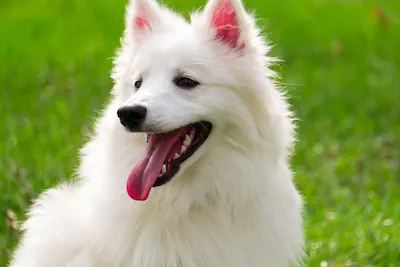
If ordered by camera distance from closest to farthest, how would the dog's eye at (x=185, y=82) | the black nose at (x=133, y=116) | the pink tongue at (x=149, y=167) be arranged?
1. the black nose at (x=133, y=116)
2. the pink tongue at (x=149, y=167)
3. the dog's eye at (x=185, y=82)

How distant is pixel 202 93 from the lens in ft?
12.3

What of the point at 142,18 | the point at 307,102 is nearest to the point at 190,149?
the point at 142,18

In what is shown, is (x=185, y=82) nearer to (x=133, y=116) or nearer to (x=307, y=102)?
(x=133, y=116)

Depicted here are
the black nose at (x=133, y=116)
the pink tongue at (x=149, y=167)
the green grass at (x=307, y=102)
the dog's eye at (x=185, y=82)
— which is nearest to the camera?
the black nose at (x=133, y=116)

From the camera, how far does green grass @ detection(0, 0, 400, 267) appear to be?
17.2 feet

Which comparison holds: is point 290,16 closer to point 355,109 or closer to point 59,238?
point 355,109

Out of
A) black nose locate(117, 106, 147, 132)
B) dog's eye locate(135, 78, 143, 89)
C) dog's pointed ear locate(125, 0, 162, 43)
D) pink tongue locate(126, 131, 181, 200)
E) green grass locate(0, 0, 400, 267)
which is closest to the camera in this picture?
black nose locate(117, 106, 147, 132)

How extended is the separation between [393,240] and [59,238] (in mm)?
2352

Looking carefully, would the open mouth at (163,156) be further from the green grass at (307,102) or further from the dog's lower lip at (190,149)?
the green grass at (307,102)

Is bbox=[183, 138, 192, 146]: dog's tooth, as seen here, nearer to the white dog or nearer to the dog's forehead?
the white dog

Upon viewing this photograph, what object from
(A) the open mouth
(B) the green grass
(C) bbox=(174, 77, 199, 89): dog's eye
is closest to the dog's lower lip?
(A) the open mouth

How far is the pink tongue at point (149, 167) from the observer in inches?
144

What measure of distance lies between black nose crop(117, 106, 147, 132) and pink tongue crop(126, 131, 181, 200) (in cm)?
23

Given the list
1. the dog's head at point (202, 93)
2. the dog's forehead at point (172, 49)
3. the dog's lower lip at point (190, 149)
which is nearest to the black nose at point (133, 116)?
the dog's head at point (202, 93)
